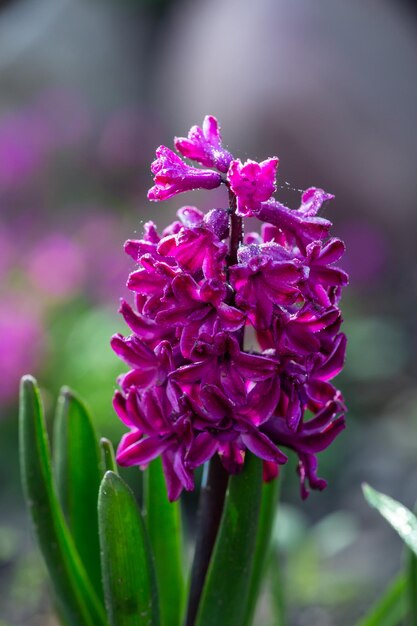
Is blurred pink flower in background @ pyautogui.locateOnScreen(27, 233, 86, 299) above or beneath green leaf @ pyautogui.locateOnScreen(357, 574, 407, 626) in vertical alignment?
above

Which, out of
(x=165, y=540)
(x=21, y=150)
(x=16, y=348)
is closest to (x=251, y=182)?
(x=165, y=540)

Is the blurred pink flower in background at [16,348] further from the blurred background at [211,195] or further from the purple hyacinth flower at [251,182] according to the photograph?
the purple hyacinth flower at [251,182]

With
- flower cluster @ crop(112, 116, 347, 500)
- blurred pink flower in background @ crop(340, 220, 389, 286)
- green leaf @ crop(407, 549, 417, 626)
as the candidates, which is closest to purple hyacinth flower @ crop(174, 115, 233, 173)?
flower cluster @ crop(112, 116, 347, 500)

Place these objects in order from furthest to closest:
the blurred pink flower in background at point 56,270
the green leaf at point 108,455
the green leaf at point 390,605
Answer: the blurred pink flower in background at point 56,270 → the green leaf at point 390,605 → the green leaf at point 108,455

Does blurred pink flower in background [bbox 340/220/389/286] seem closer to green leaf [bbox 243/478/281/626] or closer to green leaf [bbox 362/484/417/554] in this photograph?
green leaf [bbox 243/478/281/626]

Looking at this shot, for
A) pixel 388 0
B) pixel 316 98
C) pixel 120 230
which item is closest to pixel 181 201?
pixel 120 230

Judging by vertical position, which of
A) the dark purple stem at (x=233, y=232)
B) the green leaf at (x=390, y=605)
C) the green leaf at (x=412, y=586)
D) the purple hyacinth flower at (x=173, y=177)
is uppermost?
the purple hyacinth flower at (x=173, y=177)

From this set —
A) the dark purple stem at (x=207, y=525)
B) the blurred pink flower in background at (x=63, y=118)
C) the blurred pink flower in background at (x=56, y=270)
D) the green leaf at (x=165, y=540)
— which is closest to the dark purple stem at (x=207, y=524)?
the dark purple stem at (x=207, y=525)
